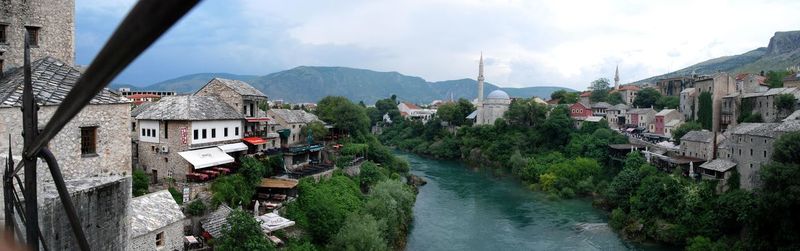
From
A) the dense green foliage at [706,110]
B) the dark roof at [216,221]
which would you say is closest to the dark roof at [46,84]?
the dark roof at [216,221]

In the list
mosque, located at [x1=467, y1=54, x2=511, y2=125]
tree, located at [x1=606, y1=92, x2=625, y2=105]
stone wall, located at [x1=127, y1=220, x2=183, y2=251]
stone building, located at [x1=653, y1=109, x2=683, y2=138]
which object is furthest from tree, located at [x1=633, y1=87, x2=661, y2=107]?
stone wall, located at [x1=127, y1=220, x2=183, y2=251]

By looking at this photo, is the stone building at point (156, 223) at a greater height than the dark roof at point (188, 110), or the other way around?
the dark roof at point (188, 110)

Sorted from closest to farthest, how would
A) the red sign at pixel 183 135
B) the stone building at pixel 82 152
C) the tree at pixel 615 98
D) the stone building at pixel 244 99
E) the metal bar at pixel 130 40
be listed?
the metal bar at pixel 130 40 → the stone building at pixel 82 152 → the red sign at pixel 183 135 → the stone building at pixel 244 99 → the tree at pixel 615 98

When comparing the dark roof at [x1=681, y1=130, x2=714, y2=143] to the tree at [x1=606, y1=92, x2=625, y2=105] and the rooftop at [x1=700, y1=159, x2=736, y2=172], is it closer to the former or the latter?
the rooftop at [x1=700, y1=159, x2=736, y2=172]

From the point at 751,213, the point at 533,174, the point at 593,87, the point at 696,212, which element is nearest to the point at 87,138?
the point at 751,213

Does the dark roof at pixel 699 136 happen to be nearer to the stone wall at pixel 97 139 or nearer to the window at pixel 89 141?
the stone wall at pixel 97 139

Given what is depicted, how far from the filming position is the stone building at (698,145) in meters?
31.5

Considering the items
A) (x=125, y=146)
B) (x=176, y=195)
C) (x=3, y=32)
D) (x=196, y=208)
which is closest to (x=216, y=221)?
(x=196, y=208)

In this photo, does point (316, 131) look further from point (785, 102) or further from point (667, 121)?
point (667, 121)

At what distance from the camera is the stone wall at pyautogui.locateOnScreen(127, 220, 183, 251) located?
11434mm

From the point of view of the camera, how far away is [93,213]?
5324 mm

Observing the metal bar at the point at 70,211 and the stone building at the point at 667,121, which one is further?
the stone building at the point at 667,121

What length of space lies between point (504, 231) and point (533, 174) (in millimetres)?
14641

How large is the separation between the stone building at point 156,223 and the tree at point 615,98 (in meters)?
58.1
